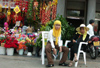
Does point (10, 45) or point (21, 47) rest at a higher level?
point (10, 45)

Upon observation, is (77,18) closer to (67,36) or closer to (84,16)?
(84,16)

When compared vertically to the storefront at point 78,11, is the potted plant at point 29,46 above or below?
below

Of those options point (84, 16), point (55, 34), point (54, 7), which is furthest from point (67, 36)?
point (84, 16)

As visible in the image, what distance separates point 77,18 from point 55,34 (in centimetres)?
547

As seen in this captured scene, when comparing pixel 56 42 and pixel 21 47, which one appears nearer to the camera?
pixel 56 42

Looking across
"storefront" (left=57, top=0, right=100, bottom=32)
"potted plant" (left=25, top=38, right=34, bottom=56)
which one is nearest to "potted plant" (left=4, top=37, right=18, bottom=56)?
"potted plant" (left=25, top=38, right=34, bottom=56)

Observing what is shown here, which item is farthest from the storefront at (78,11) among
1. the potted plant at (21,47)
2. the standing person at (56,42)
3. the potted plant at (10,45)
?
the standing person at (56,42)

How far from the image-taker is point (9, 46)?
6.71 m

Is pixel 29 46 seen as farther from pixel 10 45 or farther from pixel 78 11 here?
pixel 78 11

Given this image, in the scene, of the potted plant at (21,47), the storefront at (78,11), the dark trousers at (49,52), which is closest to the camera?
the dark trousers at (49,52)

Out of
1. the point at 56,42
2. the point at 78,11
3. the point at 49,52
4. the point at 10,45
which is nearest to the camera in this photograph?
the point at 49,52

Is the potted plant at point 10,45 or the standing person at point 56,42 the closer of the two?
the standing person at point 56,42

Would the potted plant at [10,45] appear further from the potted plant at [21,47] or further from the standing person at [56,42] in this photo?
the standing person at [56,42]

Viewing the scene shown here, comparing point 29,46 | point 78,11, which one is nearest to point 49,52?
point 29,46
